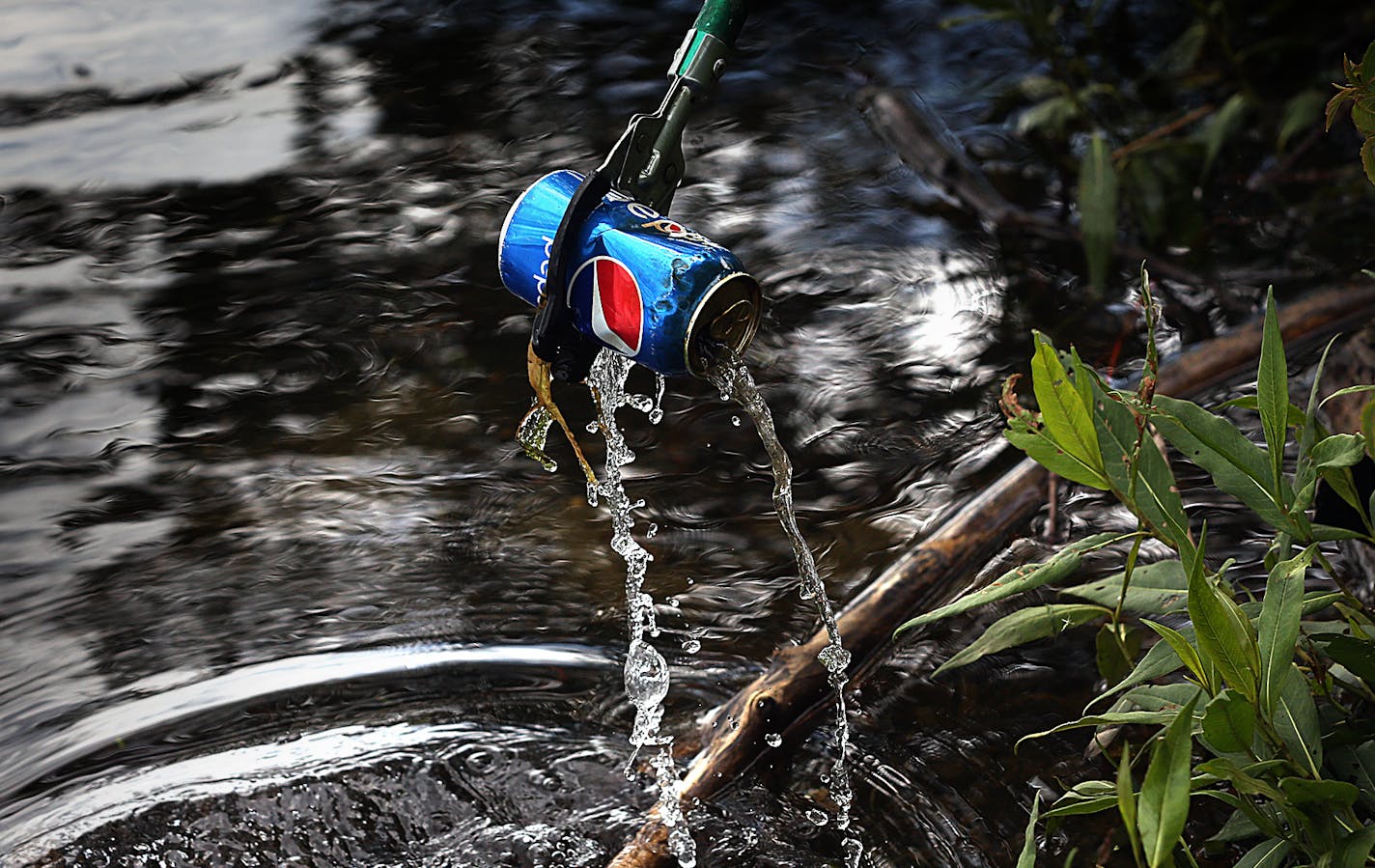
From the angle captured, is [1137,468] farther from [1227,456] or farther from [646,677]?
[646,677]

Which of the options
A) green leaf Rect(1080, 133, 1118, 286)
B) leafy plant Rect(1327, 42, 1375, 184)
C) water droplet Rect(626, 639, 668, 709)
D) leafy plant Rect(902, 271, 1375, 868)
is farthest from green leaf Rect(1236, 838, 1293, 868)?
green leaf Rect(1080, 133, 1118, 286)

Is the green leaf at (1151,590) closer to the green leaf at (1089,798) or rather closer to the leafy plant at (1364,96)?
the green leaf at (1089,798)

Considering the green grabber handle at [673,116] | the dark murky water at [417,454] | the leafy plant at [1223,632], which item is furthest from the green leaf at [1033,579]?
the green grabber handle at [673,116]

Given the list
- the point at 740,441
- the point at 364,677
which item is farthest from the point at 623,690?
the point at 740,441

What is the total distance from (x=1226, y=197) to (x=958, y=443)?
4.64ft

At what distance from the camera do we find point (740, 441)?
2496 mm

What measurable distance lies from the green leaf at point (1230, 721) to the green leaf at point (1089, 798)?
0.33 feet

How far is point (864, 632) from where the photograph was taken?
1821 millimetres

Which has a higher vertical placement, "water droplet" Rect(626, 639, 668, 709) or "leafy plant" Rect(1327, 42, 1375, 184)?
"leafy plant" Rect(1327, 42, 1375, 184)

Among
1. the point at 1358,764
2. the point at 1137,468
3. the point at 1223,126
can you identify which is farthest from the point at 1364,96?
the point at 1223,126

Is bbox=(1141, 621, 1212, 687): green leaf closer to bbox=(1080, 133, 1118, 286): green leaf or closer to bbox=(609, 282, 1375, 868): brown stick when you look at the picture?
bbox=(609, 282, 1375, 868): brown stick

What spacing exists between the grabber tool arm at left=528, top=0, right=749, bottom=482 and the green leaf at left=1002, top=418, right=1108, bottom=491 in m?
0.44

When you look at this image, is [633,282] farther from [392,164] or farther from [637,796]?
[392,164]

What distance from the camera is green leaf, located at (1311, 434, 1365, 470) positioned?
1206 mm
